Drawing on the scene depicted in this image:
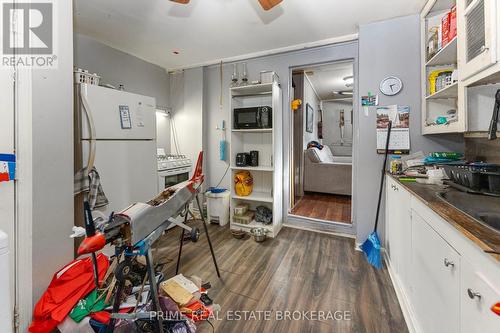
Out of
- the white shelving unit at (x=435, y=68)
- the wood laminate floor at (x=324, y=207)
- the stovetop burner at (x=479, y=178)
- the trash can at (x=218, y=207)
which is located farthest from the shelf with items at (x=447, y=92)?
the trash can at (x=218, y=207)

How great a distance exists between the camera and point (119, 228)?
0.97m

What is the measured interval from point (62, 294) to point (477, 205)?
2.37m

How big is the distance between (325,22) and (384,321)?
2.74m

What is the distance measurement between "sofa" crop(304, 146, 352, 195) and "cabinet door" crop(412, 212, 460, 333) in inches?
126

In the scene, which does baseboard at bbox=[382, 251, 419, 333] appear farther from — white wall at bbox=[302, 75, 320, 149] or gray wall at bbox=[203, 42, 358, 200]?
white wall at bbox=[302, 75, 320, 149]

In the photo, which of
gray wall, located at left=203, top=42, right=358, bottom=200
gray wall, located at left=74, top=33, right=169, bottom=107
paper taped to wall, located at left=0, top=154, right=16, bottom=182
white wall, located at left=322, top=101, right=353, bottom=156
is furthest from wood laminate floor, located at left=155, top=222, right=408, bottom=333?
white wall, located at left=322, top=101, right=353, bottom=156

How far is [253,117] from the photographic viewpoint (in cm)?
293

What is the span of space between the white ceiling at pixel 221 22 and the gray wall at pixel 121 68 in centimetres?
11

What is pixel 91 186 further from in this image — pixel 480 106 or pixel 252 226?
pixel 480 106

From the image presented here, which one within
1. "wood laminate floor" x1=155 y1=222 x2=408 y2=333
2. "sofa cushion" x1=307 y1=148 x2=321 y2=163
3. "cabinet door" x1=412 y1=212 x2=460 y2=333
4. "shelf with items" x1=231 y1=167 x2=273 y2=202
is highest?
"sofa cushion" x1=307 y1=148 x2=321 y2=163

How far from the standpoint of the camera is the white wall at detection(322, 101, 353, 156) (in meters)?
6.84

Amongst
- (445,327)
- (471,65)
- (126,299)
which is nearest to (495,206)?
(445,327)

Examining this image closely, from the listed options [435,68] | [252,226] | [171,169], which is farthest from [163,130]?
[435,68]

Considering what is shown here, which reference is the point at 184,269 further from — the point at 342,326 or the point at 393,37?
the point at 393,37
